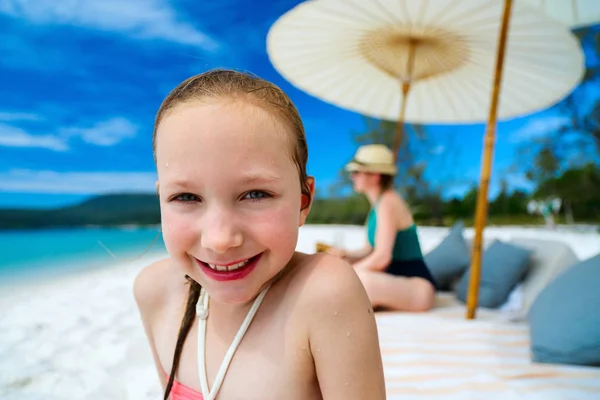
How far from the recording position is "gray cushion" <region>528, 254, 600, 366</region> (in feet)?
6.19

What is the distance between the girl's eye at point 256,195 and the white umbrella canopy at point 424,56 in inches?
100

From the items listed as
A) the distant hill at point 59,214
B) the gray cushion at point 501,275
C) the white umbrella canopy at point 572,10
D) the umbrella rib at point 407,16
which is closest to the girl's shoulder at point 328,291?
the umbrella rib at point 407,16

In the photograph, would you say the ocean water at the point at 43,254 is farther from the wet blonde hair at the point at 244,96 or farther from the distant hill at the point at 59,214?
the wet blonde hair at the point at 244,96

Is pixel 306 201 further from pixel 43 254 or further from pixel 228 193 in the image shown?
pixel 43 254

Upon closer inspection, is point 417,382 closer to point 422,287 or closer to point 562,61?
point 422,287

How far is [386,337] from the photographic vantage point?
90.5 inches

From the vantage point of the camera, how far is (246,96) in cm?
72

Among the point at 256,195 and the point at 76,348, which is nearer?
the point at 256,195

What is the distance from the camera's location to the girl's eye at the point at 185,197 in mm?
717

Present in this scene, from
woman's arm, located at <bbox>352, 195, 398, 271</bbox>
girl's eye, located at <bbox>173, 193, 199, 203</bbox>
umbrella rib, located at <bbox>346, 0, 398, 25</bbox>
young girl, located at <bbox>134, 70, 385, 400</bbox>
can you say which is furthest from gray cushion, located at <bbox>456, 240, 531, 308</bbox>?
girl's eye, located at <bbox>173, 193, 199, 203</bbox>

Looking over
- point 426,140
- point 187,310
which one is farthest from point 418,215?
point 187,310

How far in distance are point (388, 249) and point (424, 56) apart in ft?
5.44

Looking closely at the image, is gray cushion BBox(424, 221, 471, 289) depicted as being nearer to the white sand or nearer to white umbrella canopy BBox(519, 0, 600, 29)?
white umbrella canopy BBox(519, 0, 600, 29)

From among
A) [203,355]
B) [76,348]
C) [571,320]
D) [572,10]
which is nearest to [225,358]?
[203,355]
